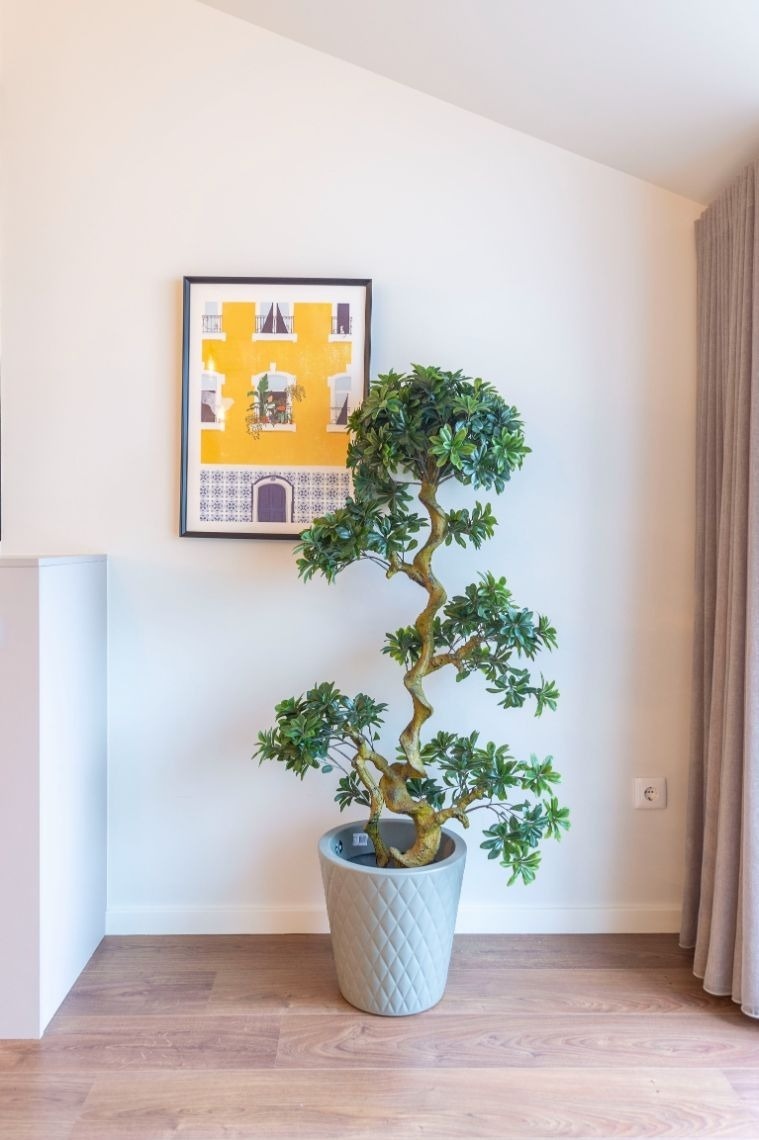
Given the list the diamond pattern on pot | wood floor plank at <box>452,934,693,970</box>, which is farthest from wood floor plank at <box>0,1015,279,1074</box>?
wood floor plank at <box>452,934,693,970</box>

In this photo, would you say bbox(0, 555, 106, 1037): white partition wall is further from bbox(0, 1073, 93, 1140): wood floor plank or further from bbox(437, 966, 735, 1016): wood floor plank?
bbox(437, 966, 735, 1016): wood floor plank

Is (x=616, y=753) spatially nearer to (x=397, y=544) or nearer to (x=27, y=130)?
(x=397, y=544)

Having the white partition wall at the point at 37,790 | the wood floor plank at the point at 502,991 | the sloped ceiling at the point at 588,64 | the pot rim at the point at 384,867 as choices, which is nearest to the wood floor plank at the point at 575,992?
the wood floor plank at the point at 502,991

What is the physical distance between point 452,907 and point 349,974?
0.93 feet

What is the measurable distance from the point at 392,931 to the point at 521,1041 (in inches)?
14.3

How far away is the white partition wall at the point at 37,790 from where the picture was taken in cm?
164

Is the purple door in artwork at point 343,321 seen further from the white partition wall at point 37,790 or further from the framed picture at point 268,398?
the white partition wall at point 37,790

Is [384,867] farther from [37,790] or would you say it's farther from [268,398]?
[268,398]

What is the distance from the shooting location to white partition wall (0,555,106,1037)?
5.37ft

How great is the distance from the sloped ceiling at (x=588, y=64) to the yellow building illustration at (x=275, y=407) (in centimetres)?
65

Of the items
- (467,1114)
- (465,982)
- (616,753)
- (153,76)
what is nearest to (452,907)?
(465,982)

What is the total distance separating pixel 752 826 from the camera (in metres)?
1.69

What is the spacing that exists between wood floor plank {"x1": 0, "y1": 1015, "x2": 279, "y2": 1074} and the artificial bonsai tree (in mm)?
462

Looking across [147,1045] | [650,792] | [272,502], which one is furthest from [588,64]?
[147,1045]
